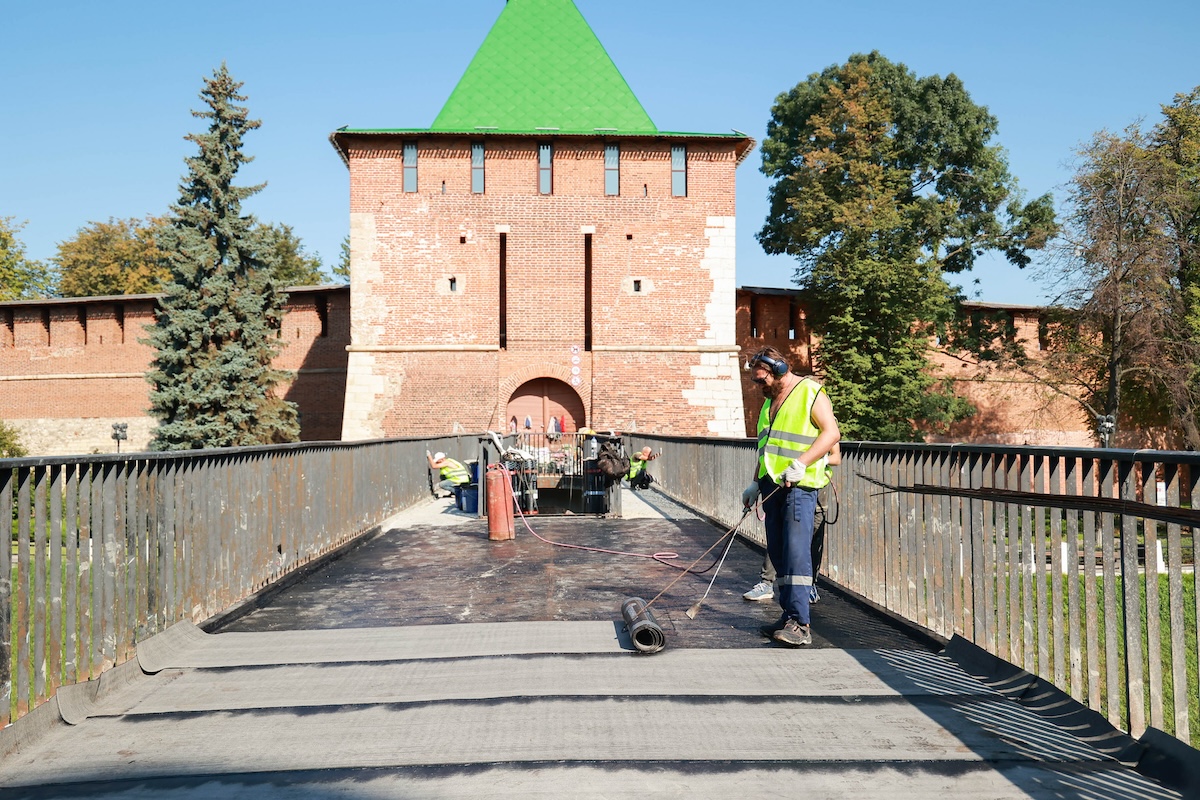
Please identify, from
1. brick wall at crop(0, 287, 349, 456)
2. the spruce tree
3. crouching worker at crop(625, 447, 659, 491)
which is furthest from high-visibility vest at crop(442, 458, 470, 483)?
brick wall at crop(0, 287, 349, 456)

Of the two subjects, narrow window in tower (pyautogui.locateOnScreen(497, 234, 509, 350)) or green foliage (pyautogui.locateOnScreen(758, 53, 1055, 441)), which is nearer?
narrow window in tower (pyautogui.locateOnScreen(497, 234, 509, 350))

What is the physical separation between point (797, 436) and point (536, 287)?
83.5 ft

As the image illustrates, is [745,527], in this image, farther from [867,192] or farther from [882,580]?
[867,192]

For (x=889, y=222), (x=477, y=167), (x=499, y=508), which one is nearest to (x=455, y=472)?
(x=499, y=508)

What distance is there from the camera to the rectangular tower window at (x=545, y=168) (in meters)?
30.7

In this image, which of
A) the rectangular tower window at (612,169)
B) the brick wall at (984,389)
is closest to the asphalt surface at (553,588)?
the rectangular tower window at (612,169)

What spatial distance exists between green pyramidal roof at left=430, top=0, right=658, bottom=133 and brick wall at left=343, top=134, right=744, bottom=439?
3.44 ft

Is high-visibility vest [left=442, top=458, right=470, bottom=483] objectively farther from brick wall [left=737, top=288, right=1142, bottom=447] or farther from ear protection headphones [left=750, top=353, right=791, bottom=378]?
brick wall [left=737, top=288, right=1142, bottom=447]

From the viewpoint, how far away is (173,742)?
3.72m

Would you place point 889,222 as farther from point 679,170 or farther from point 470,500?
point 470,500

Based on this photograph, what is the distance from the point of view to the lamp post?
3597 centimetres

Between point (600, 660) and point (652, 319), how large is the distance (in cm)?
2597

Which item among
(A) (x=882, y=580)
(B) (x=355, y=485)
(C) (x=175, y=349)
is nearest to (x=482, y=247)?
(C) (x=175, y=349)

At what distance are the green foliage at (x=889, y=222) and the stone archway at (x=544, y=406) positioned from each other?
950 centimetres
